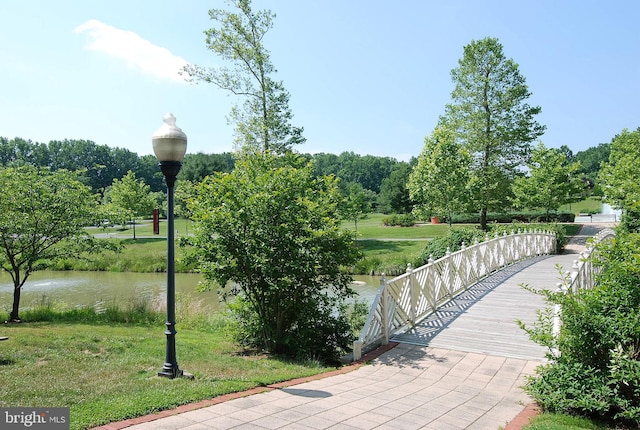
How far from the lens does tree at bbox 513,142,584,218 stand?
30.2 meters

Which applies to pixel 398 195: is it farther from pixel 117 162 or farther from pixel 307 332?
pixel 117 162

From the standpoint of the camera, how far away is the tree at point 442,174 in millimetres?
28391

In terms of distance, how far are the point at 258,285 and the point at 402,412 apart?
13.3 ft

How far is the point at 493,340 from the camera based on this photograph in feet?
28.1

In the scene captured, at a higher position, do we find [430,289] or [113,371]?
[430,289]

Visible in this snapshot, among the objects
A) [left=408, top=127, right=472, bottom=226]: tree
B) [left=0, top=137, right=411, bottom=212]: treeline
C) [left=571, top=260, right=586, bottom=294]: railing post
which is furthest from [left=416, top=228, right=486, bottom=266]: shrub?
[left=0, top=137, right=411, bottom=212]: treeline

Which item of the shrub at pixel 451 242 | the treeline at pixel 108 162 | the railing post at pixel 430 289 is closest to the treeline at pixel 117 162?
the treeline at pixel 108 162

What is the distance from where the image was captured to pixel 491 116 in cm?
3303

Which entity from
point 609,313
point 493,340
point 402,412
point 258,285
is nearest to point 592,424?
point 609,313

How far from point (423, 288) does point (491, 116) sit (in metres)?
26.0

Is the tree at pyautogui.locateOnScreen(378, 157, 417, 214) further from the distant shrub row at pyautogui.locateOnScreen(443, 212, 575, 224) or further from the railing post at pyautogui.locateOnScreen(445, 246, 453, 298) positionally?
the railing post at pyautogui.locateOnScreen(445, 246, 453, 298)

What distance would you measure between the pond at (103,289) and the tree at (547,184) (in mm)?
13627

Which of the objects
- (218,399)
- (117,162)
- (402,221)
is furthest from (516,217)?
(117,162)

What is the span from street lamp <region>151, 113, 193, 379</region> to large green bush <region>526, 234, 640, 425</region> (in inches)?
170
